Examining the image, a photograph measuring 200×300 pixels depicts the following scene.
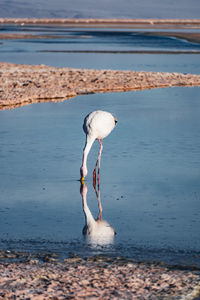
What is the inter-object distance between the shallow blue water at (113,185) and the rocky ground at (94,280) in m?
0.43

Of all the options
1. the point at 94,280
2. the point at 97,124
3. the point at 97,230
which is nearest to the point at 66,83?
the point at 97,124

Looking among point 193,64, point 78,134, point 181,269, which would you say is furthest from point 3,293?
point 193,64

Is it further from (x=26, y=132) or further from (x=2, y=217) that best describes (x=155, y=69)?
(x=2, y=217)

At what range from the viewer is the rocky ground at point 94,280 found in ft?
23.4

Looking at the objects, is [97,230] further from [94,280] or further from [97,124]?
[97,124]

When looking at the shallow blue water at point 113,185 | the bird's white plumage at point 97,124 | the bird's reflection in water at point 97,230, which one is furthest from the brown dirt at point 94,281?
the bird's white plumage at point 97,124

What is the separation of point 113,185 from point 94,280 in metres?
4.43

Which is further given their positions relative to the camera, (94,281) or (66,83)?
(66,83)

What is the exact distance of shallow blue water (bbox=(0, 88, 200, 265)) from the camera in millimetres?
8884

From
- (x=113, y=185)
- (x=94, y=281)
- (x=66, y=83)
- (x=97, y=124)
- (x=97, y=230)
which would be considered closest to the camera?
(x=94, y=281)

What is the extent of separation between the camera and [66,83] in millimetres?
28297

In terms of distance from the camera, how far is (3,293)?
7.14 metres

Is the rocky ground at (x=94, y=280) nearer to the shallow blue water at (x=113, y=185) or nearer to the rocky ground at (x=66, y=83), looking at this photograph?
the shallow blue water at (x=113, y=185)

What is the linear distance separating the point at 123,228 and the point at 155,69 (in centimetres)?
2851
